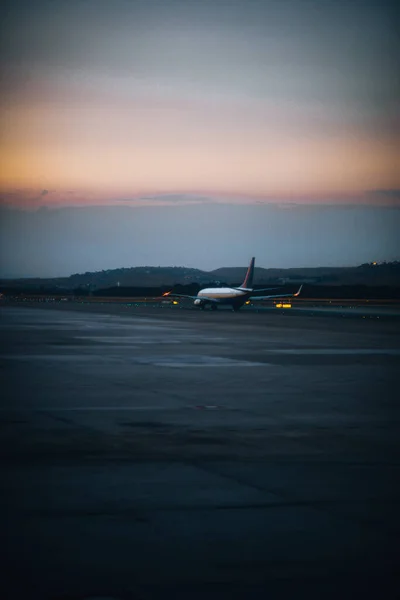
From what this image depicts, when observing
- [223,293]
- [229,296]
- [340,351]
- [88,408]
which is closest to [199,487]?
[88,408]

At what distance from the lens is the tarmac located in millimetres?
7109

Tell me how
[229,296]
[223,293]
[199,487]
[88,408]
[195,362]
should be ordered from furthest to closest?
1. [223,293]
2. [229,296]
3. [195,362]
4. [88,408]
5. [199,487]

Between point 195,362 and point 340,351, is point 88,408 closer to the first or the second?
point 195,362

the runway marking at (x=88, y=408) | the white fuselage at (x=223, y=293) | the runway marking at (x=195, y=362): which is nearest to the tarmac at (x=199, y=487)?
the runway marking at (x=88, y=408)

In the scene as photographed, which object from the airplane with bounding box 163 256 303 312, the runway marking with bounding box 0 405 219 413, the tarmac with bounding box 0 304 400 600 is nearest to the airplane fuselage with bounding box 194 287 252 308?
the airplane with bounding box 163 256 303 312

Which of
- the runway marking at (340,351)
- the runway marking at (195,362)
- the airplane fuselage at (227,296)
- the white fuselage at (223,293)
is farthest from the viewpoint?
the airplane fuselage at (227,296)

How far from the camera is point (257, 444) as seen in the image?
1380 centimetres

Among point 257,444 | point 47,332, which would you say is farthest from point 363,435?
point 47,332

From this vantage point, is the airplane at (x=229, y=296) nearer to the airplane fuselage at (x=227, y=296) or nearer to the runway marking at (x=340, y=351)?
the airplane fuselage at (x=227, y=296)

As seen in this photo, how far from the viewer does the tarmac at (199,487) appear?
7.11 meters

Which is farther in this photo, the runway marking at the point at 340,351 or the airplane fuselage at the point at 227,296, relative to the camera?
the airplane fuselage at the point at 227,296

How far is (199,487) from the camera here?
10.4m

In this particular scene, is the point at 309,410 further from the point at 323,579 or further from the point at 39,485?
the point at 323,579

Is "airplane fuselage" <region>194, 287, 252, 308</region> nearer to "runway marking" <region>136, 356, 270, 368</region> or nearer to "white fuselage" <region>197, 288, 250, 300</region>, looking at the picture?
"white fuselage" <region>197, 288, 250, 300</region>
